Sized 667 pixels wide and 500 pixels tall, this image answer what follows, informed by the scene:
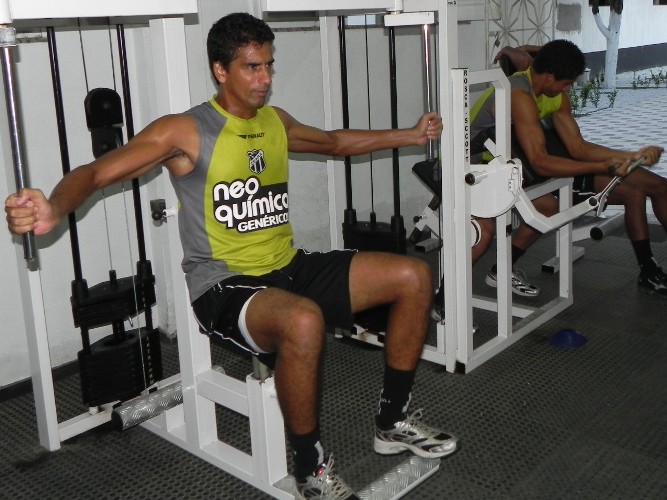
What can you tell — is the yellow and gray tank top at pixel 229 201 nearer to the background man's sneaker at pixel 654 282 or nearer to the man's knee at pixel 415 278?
the man's knee at pixel 415 278

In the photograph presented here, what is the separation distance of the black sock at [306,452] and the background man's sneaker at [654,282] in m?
2.38

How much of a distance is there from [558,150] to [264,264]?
→ 2100mm

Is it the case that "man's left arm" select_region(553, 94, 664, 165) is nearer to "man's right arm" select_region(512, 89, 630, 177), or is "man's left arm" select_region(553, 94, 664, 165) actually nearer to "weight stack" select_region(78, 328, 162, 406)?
"man's right arm" select_region(512, 89, 630, 177)

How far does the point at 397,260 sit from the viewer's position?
7.18ft

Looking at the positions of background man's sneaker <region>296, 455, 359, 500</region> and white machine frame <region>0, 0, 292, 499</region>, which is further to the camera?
white machine frame <region>0, 0, 292, 499</region>

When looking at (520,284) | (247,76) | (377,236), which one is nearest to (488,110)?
(377,236)

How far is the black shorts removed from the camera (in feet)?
6.65

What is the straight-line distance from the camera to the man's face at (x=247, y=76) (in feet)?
6.81

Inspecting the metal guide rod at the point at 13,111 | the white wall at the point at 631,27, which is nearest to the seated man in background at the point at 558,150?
the metal guide rod at the point at 13,111

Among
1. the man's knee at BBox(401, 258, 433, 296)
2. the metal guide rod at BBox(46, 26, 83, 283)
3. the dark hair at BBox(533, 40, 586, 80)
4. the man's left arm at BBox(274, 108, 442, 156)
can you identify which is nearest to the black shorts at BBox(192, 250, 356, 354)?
the man's knee at BBox(401, 258, 433, 296)

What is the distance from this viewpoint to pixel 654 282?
12.3ft

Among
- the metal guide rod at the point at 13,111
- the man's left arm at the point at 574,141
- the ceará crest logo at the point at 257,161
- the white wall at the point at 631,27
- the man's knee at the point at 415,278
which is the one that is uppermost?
the white wall at the point at 631,27

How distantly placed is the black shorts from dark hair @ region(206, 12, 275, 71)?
23.7 inches

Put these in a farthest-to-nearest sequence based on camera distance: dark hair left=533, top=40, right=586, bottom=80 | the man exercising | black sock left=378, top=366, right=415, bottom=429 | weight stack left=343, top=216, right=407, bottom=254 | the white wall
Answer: the white wall → dark hair left=533, top=40, right=586, bottom=80 → weight stack left=343, top=216, right=407, bottom=254 → black sock left=378, top=366, right=415, bottom=429 → the man exercising
